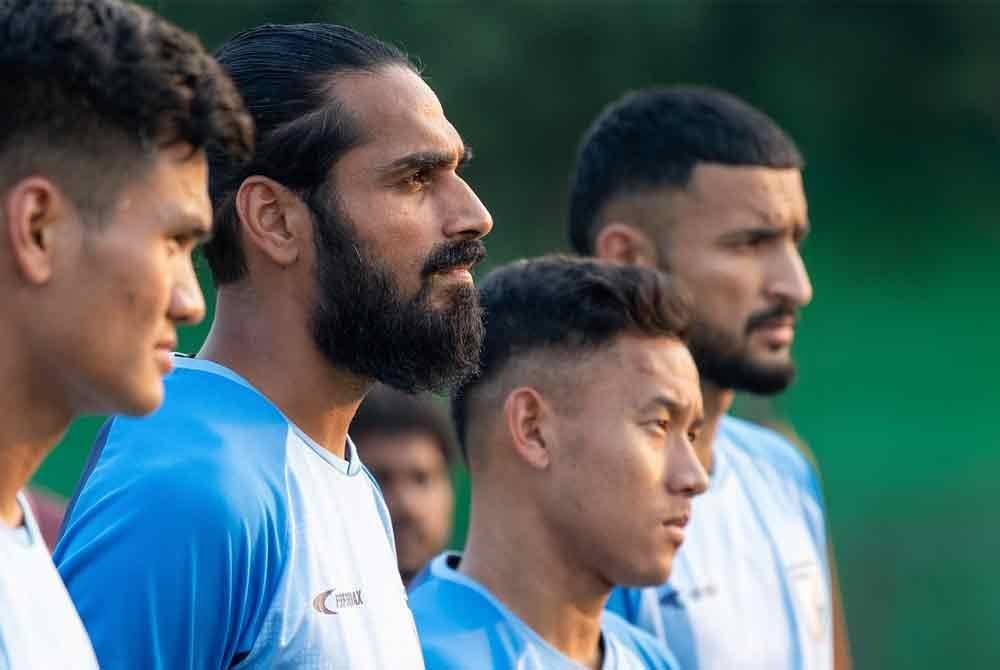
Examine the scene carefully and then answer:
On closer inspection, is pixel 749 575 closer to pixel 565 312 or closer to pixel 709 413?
pixel 709 413

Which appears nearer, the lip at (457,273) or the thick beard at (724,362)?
the lip at (457,273)

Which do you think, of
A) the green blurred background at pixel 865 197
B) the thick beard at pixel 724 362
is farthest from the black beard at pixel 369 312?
the green blurred background at pixel 865 197

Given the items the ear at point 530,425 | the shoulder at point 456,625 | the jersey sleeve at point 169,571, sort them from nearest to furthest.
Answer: the jersey sleeve at point 169,571, the shoulder at point 456,625, the ear at point 530,425

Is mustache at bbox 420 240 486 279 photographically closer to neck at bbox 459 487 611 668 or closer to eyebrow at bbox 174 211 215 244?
eyebrow at bbox 174 211 215 244

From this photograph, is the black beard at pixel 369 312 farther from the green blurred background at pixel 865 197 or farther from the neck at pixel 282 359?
the green blurred background at pixel 865 197

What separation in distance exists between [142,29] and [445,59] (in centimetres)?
818

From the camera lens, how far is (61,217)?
2035 millimetres

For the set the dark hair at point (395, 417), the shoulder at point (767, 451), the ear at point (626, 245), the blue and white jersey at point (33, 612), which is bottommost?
the blue and white jersey at point (33, 612)

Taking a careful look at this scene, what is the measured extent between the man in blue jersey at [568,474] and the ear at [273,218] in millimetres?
857

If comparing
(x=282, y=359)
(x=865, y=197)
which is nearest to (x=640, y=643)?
Result: (x=282, y=359)

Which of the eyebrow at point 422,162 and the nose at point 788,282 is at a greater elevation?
the nose at point 788,282

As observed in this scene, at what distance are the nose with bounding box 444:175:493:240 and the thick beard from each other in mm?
1554

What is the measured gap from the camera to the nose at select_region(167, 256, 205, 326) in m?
2.11

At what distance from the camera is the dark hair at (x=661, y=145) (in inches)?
181
